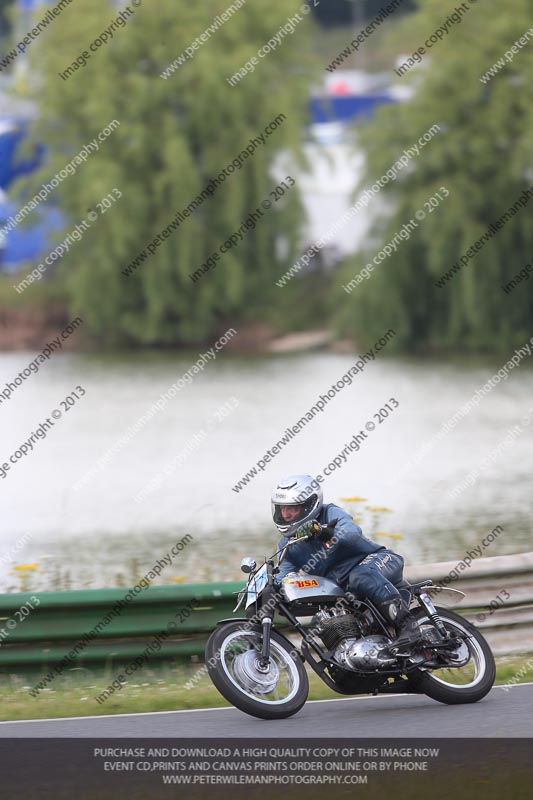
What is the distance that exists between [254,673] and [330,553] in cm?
85

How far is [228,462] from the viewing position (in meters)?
22.0

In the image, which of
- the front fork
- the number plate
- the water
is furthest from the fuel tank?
the water

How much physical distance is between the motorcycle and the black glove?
28mm

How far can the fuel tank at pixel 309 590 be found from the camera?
24.1 ft

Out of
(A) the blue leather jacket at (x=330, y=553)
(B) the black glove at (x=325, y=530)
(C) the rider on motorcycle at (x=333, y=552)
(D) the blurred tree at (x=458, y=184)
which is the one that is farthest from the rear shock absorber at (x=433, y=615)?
(D) the blurred tree at (x=458, y=184)

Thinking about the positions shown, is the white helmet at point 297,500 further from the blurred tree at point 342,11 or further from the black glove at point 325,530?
the blurred tree at point 342,11

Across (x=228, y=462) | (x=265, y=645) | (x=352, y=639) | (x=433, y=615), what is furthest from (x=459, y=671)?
(x=228, y=462)

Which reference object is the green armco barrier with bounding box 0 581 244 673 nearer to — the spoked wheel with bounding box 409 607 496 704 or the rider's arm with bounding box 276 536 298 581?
the rider's arm with bounding box 276 536 298 581

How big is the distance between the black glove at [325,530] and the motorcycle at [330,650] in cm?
3

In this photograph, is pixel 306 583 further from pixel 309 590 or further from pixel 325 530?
pixel 325 530

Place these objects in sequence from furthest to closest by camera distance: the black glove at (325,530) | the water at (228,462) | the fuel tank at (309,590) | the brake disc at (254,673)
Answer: the water at (228,462) → the black glove at (325,530) → the fuel tank at (309,590) → the brake disc at (254,673)

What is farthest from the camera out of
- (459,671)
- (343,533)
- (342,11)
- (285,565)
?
(342,11)

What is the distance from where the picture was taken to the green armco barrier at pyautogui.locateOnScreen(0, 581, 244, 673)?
8648 mm

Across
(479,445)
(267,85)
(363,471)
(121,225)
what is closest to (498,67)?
(267,85)
